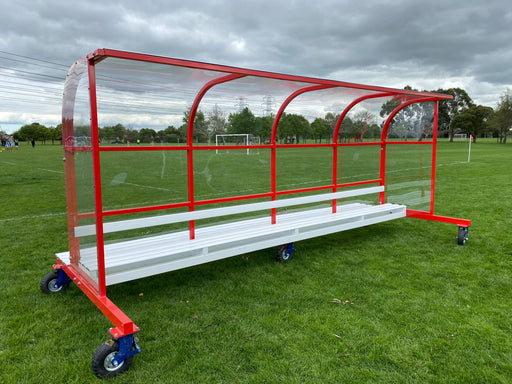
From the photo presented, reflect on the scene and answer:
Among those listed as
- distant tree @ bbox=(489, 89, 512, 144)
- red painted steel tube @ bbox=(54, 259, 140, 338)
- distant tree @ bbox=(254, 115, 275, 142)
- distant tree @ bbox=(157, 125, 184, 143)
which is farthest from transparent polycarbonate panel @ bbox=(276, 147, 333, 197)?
distant tree @ bbox=(489, 89, 512, 144)

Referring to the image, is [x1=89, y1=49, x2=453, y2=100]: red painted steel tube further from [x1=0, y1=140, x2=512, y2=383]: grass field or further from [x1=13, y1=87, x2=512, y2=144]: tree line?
[x1=0, y1=140, x2=512, y2=383]: grass field

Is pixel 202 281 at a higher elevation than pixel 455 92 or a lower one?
lower

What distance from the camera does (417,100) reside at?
656cm

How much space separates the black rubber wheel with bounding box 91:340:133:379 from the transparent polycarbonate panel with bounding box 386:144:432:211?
5721mm

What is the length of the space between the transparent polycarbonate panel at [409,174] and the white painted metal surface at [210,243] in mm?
569

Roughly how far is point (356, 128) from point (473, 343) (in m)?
4.32

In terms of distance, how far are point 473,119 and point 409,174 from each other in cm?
7034

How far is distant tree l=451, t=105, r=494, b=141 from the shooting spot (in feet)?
215

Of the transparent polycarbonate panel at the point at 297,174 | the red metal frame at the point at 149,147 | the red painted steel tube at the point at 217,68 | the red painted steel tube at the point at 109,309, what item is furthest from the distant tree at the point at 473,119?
the red painted steel tube at the point at 109,309

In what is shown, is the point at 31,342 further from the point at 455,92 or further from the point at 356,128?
the point at 455,92

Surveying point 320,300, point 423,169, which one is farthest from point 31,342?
point 423,169

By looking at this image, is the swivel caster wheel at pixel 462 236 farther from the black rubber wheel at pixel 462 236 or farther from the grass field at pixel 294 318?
the grass field at pixel 294 318

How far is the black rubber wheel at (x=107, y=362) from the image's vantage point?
2.65 metres

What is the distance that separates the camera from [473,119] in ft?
216
